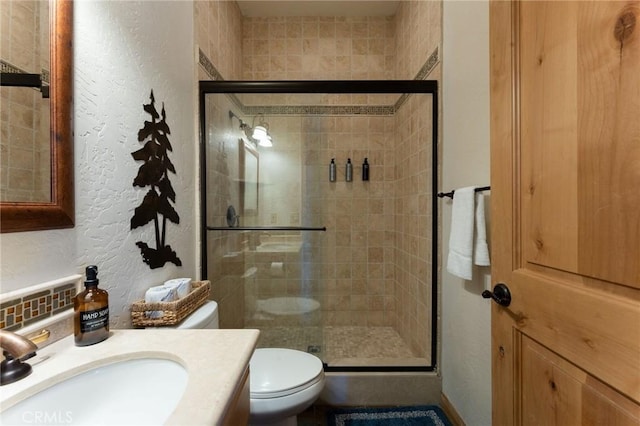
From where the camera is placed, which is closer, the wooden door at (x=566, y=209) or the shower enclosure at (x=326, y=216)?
the wooden door at (x=566, y=209)

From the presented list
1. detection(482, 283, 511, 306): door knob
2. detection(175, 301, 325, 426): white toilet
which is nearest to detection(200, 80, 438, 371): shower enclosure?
detection(175, 301, 325, 426): white toilet

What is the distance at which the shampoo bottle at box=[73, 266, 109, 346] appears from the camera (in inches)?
27.5

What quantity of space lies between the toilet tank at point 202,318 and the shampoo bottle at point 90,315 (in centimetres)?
34

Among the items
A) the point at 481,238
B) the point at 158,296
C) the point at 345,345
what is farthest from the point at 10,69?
the point at 345,345

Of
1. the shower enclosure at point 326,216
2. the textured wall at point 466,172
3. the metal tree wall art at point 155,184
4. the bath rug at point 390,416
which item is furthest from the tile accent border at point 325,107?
the bath rug at point 390,416

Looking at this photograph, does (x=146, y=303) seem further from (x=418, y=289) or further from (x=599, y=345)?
(x=418, y=289)

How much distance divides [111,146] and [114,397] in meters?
0.78

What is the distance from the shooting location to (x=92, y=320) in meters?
0.71

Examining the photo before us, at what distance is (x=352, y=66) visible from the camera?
8.46 ft

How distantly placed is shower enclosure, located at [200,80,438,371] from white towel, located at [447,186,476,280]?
0.48 m

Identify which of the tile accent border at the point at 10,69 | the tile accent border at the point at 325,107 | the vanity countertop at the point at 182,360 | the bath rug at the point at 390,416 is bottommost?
the bath rug at the point at 390,416

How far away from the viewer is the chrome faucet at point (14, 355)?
509mm

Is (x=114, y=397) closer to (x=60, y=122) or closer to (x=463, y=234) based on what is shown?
(x=60, y=122)

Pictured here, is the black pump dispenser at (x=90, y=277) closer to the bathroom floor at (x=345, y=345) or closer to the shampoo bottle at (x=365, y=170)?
the bathroom floor at (x=345, y=345)
